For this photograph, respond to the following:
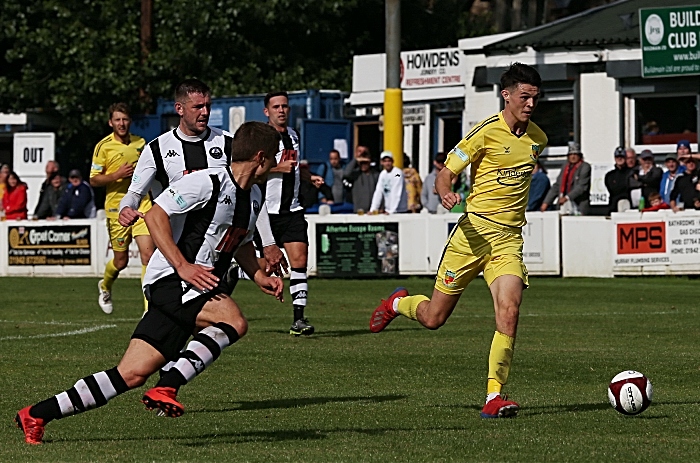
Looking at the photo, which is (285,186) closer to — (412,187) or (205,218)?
(205,218)

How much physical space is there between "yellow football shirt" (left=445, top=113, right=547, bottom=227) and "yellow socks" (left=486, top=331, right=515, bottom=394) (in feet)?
2.80

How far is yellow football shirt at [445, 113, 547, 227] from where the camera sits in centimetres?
952

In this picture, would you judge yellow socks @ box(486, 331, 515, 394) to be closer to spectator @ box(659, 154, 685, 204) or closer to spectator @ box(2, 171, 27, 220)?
spectator @ box(659, 154, 685, 204)

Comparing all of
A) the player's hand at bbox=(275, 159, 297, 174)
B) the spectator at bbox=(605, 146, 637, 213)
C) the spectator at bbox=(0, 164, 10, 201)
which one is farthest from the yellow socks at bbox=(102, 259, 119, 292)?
the spectator at bbox=(0, 164, 10, 201)

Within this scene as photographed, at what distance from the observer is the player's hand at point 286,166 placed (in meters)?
12.9

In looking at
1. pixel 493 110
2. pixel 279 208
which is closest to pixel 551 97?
pixel 493 110

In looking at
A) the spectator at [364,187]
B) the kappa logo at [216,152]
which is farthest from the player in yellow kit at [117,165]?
the spectator at [364,187]

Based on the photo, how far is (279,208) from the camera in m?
14.1

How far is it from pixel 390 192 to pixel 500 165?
1521 cm

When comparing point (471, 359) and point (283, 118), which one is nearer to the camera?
point (471, 359)

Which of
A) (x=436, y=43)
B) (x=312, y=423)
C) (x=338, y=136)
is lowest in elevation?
(x=312, y=423)

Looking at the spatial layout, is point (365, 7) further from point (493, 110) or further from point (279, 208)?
point (279, 208)

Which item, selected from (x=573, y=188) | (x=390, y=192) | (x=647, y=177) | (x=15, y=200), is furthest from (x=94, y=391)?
(x=15, y=200)

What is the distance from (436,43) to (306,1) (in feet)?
23.3
